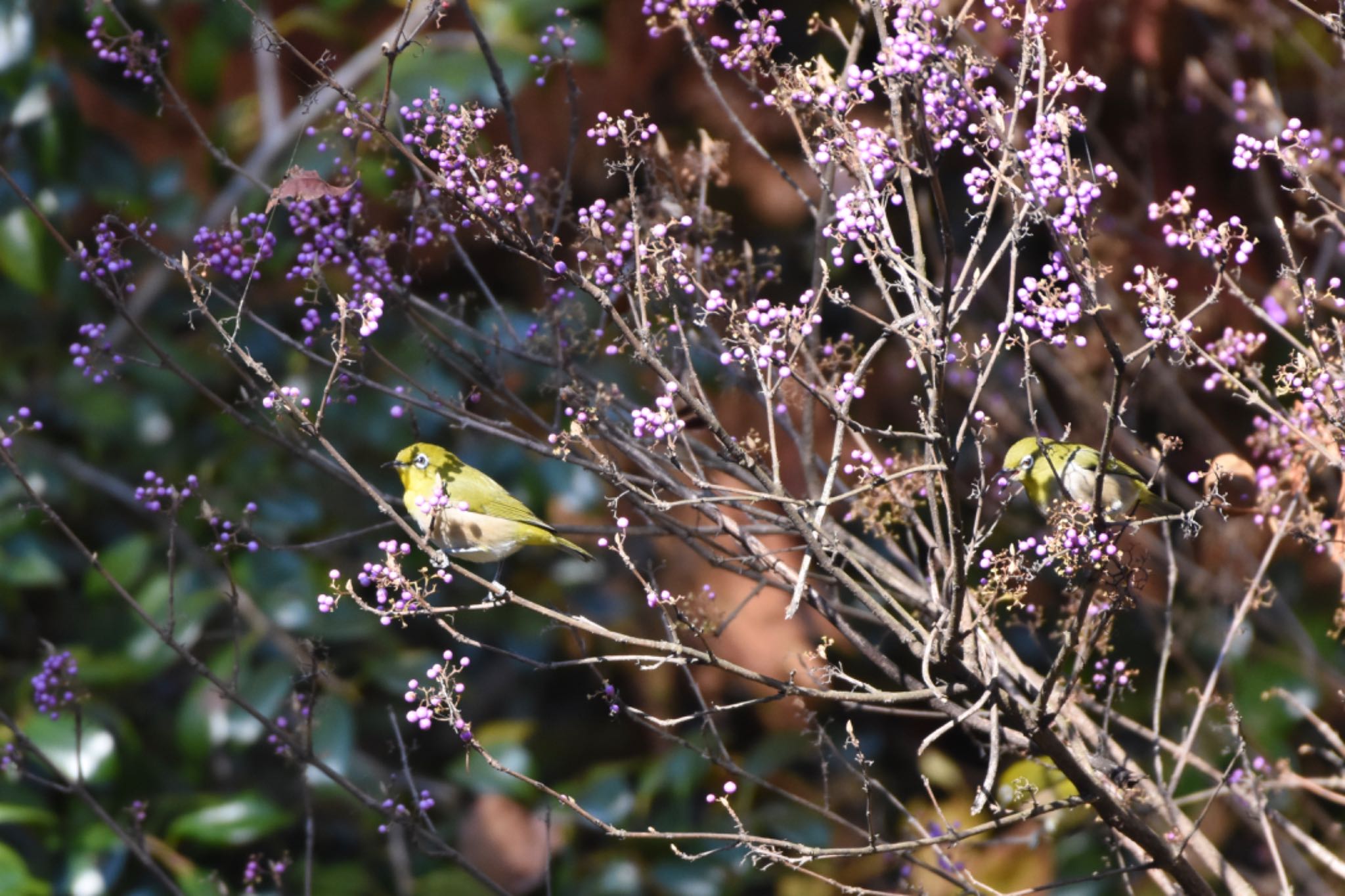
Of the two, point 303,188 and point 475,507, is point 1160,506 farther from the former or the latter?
point 303,188

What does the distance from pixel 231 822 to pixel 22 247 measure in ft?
5.55

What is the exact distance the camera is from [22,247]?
363 cm

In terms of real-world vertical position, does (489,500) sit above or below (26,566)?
below

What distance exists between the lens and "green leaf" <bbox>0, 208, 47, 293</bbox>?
3625 mm

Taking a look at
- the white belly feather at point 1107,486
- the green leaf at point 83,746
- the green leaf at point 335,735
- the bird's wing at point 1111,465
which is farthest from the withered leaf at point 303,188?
the green leaf at point 83,746

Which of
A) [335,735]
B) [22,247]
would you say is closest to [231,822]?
[335,735]

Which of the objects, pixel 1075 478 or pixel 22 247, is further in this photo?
pixel 22 247

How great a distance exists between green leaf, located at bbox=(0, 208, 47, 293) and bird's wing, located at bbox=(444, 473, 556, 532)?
5.64 ft

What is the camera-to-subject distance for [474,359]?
81.9 inches

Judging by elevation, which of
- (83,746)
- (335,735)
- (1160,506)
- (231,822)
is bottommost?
(1160,506)

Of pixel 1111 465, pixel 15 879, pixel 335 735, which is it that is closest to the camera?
pixel 1111 465

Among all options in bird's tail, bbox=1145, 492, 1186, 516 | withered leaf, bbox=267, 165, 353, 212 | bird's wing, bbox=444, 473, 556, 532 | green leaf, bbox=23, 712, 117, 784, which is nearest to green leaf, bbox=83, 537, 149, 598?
green leaf, bbox=23, 712, 117, 784

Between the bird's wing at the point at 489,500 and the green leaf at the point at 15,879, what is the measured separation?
1460mm

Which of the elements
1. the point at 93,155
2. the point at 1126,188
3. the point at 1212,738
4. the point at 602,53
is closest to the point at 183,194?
the point at 93,155
